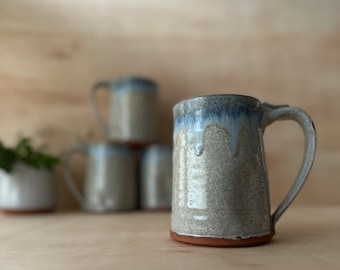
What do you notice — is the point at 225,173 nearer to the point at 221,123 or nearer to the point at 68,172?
the point at 221,123

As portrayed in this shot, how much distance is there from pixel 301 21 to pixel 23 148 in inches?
27.9

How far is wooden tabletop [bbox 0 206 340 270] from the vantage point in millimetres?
333

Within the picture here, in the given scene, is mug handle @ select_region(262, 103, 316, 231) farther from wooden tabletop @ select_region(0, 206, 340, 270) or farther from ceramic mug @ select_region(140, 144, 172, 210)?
ceramic mug @ select_region(140, 144, 172, 210)

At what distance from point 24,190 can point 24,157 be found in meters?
0.07

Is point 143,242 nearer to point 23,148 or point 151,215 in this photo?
point 151,215

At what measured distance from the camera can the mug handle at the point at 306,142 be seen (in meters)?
0.42

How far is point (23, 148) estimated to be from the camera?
0.77 metres

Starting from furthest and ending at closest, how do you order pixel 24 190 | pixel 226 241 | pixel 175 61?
pixel 175 61, pixel 24 190, pixel 226 241

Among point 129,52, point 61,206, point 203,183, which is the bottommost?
point 61,206

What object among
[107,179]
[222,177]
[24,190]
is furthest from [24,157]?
[222,177]

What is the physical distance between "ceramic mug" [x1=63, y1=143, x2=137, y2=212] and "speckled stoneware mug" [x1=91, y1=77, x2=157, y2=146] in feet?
0.11

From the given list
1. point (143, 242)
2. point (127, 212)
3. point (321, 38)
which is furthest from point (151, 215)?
point (321, 38)

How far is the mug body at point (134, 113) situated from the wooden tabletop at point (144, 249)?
0.78 feet

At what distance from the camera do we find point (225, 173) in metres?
0.40
